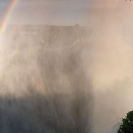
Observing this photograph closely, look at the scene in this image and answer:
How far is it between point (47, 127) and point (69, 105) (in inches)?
194

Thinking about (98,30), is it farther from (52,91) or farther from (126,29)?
(52,91)

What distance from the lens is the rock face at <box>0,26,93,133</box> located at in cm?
2502

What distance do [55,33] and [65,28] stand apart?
3935 millimetres

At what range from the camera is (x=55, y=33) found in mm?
58031

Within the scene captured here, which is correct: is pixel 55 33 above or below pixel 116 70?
above

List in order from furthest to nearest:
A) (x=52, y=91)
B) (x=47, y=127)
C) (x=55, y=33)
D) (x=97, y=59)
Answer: (x=55, y=33)
(x=97, y=59)
(x=52, y=91)
(x=47, y=127)

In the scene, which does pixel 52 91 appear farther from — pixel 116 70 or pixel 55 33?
pixel 55 33

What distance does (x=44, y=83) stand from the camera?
35.2 metres

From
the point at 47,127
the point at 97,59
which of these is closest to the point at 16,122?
the point at 47,127

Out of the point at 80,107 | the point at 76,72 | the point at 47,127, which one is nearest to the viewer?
the point at 47,127

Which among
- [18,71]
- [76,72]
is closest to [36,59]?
[18,71]

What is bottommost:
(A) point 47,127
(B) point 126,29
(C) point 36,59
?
(A) point 47,127

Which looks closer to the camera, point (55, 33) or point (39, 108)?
point (39, 108)

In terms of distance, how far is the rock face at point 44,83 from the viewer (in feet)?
82.1
